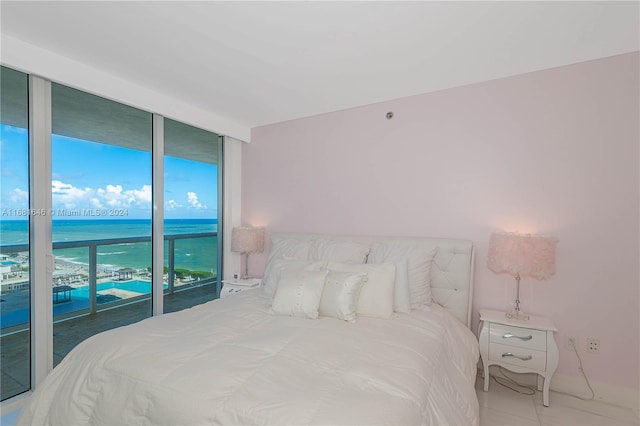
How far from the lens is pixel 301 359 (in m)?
1.35

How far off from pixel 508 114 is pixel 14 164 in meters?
3.84

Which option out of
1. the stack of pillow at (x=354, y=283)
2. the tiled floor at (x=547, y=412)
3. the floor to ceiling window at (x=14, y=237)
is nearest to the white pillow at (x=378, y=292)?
the stack of pillow at (x=354, y=283)

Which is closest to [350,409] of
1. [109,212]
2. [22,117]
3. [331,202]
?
[331,202]

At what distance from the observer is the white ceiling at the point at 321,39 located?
62.0 inches

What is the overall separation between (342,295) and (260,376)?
33.9 inches

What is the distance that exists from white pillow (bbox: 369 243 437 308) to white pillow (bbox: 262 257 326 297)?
514 mm

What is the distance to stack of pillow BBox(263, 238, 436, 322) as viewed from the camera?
76.7 inches

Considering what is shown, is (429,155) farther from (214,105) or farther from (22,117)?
(22,117)

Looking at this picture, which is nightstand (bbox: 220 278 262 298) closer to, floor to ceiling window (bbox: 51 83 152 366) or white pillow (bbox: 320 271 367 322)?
floor to ceiling window (bbox: 51 83 152 366)

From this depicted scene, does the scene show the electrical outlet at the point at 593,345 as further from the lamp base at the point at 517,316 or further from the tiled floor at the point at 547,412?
the lamp base at the point at 517,316

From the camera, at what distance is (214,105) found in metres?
2.96

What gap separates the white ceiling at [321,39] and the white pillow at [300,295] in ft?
5.28

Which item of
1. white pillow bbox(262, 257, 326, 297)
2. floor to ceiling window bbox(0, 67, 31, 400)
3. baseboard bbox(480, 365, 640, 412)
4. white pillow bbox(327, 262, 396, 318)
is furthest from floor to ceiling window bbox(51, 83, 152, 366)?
baseboard bbox(480, 365, 640, 412)

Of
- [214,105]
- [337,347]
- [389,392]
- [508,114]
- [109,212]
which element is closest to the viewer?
[389,392]
